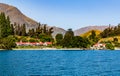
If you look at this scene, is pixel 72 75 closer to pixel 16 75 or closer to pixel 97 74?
pixel 97 74

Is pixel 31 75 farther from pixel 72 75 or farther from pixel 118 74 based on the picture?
pixel 118 74

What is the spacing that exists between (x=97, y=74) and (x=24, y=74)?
50.5 ft

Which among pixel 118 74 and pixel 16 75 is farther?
pixel 118 74

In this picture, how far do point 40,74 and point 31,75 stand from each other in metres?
2.72

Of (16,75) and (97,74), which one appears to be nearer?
(16,75)

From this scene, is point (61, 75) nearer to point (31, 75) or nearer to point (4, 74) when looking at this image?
point (31, 75)

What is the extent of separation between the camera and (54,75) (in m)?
66.2

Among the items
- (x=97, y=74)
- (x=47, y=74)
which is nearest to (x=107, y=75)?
(x=97, y=74)

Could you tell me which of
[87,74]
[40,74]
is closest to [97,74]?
[87,74]

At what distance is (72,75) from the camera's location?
66.3 metres

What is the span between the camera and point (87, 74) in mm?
68438

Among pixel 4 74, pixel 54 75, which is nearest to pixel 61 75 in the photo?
pixel 54 75

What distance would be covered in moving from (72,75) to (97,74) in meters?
5.74

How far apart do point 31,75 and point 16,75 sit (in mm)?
3260
